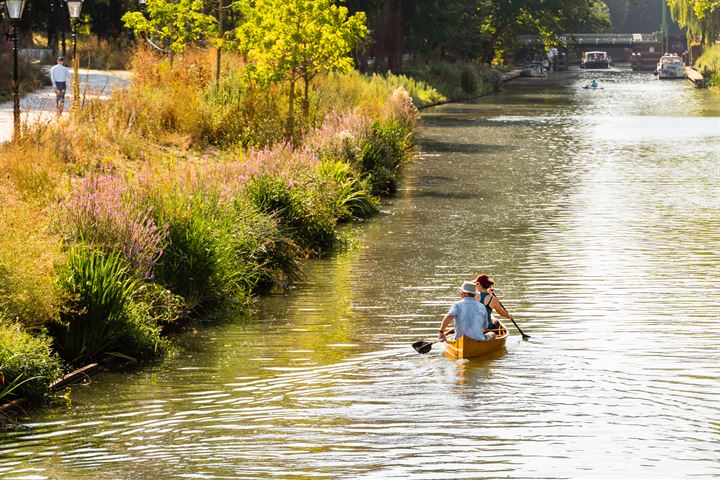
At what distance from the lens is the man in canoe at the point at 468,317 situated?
15.9 meters

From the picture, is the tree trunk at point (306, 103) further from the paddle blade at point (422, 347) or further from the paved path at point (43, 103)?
the paddle blade at point (422, 347)

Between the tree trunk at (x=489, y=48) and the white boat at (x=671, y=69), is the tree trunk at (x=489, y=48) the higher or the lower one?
the higher one

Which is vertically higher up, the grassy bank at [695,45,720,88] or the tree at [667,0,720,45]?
the tree at [667,0,720,45]

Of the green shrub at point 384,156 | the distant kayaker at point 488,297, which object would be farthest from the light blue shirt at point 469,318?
the green shrub at point 384,156

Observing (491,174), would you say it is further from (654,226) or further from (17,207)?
(17,207)

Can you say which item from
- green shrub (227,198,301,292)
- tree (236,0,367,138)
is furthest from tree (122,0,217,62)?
green shrub (227,198,301,292)

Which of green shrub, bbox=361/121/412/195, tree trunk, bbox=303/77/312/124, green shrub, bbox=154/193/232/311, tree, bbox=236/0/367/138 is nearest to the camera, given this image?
green shrub, bbox=154/193/232/311

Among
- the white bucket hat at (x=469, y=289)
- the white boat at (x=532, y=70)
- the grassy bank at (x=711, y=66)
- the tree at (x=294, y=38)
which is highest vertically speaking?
the tree at (x=294, y=38)

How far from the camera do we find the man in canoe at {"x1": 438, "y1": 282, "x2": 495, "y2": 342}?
52.1 feet

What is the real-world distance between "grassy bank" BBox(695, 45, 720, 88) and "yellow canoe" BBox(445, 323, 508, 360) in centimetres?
8457

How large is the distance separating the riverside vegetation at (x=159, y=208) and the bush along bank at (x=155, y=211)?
0.09ft

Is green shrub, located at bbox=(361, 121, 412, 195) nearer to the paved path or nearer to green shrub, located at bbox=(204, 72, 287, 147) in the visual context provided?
green shrub, located at bbox=(204, 72, 287, 147)

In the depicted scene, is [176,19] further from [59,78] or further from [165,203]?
[165,203]

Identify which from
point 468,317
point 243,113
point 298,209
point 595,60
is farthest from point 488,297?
point 595,60
